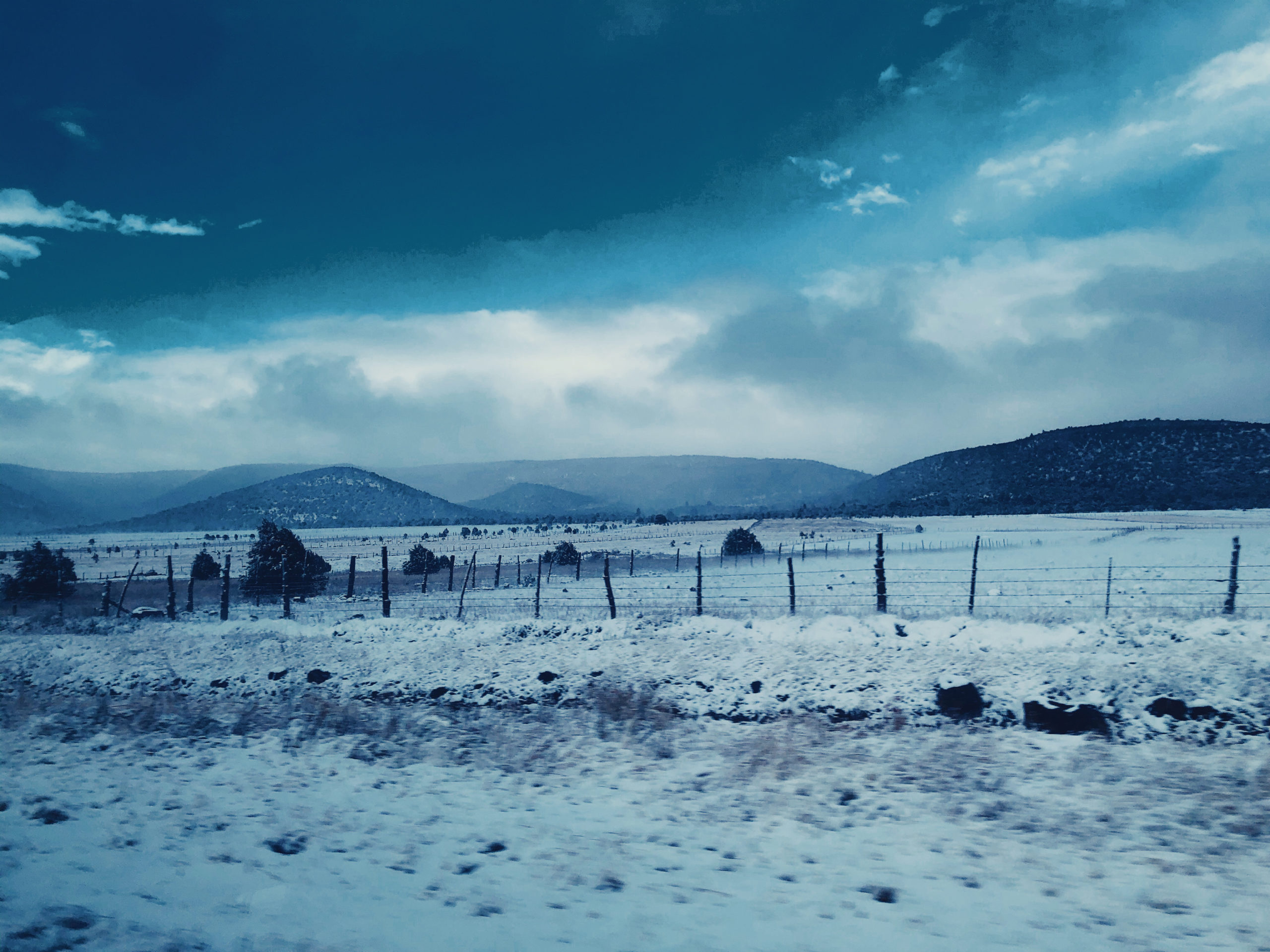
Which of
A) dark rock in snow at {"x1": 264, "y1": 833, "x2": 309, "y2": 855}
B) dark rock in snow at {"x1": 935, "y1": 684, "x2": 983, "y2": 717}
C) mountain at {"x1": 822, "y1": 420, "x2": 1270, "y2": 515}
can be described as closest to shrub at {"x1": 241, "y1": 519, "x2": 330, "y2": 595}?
dark rock in snow at {"x1": 264, "y1": 833, "x2": 309, "y2": 855}

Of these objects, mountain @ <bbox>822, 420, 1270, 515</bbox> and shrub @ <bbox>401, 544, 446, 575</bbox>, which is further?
mountain @ <bbox>822, 420, 1270, 515</bbox>

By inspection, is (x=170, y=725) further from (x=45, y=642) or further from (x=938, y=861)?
(x=938, y=861)

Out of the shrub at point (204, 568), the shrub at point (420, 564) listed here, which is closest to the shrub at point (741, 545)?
the shrub at point (420, 564)

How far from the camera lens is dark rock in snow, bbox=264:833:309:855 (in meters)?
6.47

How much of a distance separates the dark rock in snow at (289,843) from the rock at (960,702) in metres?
8.60

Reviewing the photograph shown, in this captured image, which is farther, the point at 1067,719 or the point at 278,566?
the point at 278,566

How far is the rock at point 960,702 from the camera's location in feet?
33.1

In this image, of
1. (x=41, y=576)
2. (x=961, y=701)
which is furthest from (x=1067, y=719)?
(x=41, y=576)

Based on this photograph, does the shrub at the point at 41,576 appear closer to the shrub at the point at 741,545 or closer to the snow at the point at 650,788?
the snow at the point at 650,788

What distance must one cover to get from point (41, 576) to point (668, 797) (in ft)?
137

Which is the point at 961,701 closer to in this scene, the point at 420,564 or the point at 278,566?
the point at 278,566

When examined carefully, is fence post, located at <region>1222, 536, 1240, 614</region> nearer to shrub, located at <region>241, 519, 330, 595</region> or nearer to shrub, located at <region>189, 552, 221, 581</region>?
shrub, located at <region>241, 519, 330, 595</region>

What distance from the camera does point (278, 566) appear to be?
1366 inches

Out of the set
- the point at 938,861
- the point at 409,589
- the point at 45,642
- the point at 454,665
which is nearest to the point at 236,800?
the point at 454,665
